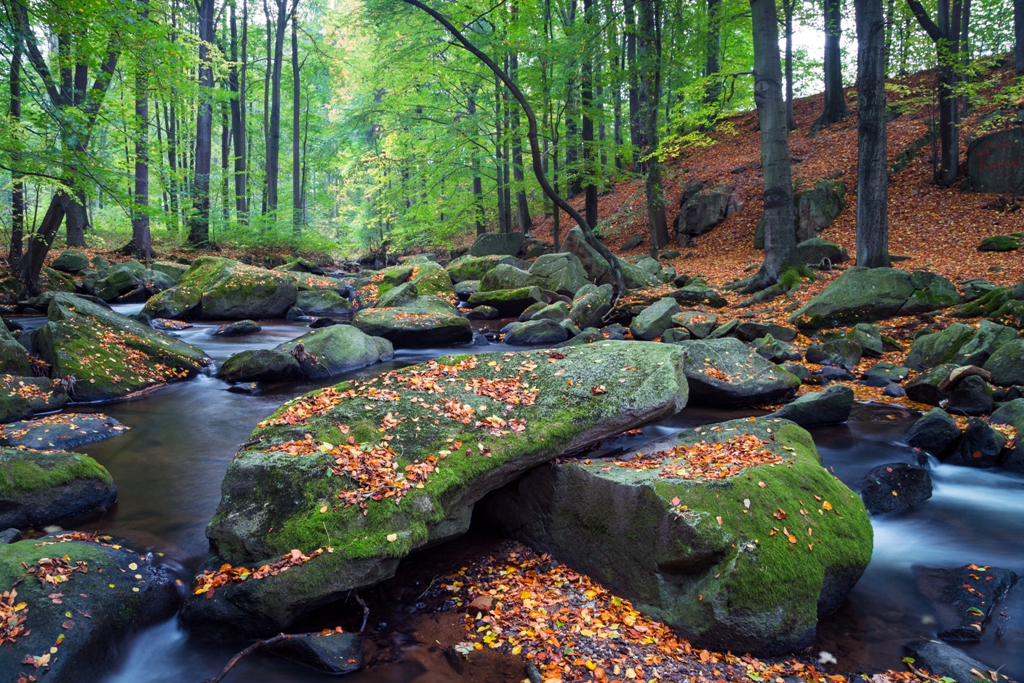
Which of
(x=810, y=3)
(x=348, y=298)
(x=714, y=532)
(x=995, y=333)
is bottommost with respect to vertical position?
(x=714, y=532)

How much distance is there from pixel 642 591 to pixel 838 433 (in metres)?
3.96

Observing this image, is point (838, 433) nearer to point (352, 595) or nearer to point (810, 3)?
point (352, 595)

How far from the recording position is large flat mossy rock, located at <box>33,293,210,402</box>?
769cm

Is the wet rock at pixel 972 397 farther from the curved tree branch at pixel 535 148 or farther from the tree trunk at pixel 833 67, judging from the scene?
the tree trunk at pixel 833 67

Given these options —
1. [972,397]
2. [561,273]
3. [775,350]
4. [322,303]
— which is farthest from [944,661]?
[322,303]

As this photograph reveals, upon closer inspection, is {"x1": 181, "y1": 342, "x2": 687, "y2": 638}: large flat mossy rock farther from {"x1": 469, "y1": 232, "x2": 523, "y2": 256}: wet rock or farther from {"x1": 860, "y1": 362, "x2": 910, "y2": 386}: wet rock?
{"x1": 469, "y1": 232, "x2": 523, "y2": 256}: wet rock

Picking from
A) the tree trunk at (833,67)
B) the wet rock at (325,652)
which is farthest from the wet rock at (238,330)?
the tree trunk at (833,67)

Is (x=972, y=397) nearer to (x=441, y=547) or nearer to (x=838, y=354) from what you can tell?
(x=838, y=354)

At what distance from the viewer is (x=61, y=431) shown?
6.09 metres

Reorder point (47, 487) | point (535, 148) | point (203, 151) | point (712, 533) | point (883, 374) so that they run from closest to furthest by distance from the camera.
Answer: point (712, 533)
point (47, 487)
point (883, 374)
point (535, 148)
point (203, 151)

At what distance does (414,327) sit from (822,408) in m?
6.87

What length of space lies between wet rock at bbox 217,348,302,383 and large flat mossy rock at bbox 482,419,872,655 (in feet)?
17.1

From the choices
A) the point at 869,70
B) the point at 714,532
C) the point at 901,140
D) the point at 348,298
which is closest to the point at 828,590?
the point at 714,532

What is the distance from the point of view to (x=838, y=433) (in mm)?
6402
